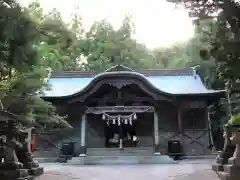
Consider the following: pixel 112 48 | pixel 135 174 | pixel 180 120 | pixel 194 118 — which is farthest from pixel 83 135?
pixel 112 48

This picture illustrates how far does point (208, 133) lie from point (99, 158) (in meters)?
6.73

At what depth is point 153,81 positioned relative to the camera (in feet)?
74.9

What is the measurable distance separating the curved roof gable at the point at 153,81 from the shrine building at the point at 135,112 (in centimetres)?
6

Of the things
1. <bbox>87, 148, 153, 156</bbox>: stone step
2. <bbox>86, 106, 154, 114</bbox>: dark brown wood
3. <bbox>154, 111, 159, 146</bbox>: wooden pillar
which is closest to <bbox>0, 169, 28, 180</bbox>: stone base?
<bbox>87, 148, 153, 156</bbox>: stone step

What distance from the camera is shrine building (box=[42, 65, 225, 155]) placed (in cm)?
1870

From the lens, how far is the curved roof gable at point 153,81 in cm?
1886

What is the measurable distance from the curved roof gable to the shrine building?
0.20 feet

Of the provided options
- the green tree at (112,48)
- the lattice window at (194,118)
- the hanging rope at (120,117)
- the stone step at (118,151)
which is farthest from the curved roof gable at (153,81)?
the green tree at (112,48)

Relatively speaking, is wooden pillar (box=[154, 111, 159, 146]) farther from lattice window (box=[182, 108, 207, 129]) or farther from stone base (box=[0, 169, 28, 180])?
stone base (box=[0, 169, 28, 180])

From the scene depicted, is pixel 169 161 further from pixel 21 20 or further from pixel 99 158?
pixel 21 20

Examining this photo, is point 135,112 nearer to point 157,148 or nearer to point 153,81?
point 157,148

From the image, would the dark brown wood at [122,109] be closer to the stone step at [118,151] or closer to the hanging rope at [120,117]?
the hanging rope at [120,117]

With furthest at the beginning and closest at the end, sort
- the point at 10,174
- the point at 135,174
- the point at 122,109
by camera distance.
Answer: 1. the point at 122,109
2. the point at 135,174
3. the point at 10,174

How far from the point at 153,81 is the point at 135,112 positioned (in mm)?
4810
